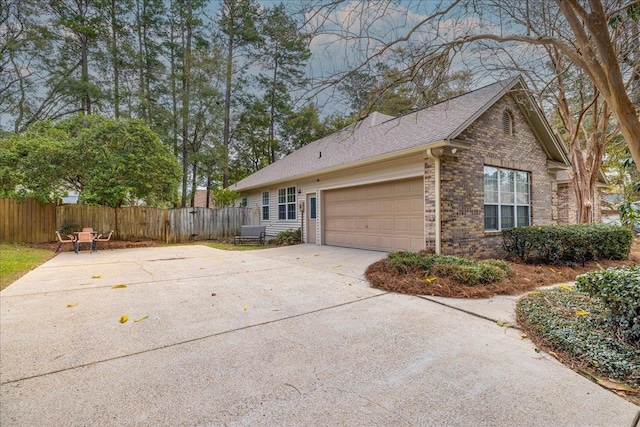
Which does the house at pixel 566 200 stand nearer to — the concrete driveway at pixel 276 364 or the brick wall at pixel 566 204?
the brick wall at pixel 566 204

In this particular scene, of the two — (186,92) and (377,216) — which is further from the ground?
(186,92)

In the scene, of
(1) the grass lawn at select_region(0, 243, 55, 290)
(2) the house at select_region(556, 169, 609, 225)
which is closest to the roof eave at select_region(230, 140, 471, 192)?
(1) the grass lawn at select_region(0, 243, 55, 290)

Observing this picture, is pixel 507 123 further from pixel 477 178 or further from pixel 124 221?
pixel 124 221

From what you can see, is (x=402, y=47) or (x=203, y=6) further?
(x=203, y=6)

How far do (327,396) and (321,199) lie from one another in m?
9.75

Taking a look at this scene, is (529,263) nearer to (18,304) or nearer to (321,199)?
(321,199)

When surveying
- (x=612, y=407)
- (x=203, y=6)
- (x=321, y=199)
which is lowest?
Result: (x=612, y=407)

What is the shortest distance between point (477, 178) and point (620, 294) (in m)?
5.77

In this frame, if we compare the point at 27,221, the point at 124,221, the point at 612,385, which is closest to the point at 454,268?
the point at 612,385

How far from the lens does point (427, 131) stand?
8.29 m

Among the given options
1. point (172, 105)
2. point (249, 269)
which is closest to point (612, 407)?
point (249, 269)

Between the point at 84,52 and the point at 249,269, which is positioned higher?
the point at 84,52

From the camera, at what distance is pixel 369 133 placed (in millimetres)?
11555

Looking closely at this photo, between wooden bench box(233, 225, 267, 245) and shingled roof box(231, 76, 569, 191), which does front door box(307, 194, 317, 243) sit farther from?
wooden bench box(233, 225, 267, 245)
